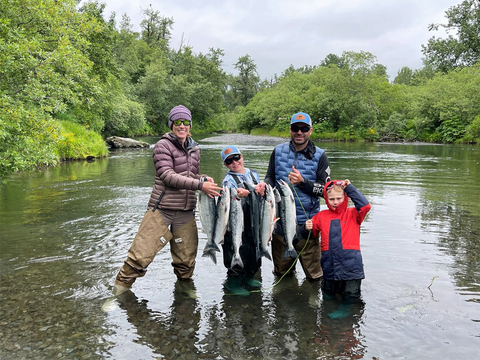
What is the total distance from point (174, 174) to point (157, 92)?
221ft

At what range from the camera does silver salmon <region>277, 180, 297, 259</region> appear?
5336mm

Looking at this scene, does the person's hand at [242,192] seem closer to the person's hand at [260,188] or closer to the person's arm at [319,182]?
the person's hand at [260,188]

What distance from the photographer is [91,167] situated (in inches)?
899

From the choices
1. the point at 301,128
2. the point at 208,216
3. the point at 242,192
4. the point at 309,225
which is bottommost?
the point at 309,225

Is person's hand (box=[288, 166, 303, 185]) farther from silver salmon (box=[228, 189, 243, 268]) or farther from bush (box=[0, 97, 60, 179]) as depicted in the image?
bush (box=[0, 97, 60, 179])

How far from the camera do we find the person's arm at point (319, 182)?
18.2 ft

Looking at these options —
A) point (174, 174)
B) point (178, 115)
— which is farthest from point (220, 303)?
point (178, 115)

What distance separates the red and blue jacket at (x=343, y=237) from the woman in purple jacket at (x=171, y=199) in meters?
1.59

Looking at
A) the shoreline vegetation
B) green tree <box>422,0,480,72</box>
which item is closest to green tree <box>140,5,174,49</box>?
the shoreline vegetation

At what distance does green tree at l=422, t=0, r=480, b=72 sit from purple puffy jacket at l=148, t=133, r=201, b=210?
7810cm

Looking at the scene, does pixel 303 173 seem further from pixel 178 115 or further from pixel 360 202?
pixel 178 115

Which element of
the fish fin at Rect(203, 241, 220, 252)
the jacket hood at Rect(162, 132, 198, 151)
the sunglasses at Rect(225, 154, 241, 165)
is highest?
the jacket hood at Rect(162, 132, 198, 151)

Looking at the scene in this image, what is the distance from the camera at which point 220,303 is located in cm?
568

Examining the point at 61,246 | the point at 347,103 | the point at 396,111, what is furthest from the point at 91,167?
the point at 396,111
